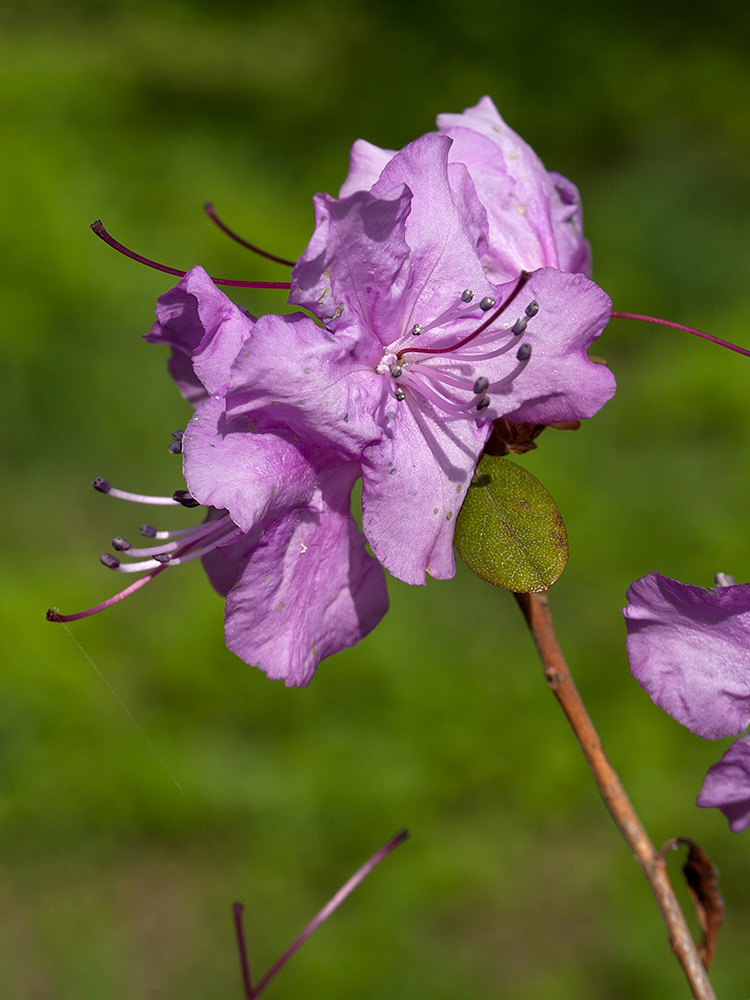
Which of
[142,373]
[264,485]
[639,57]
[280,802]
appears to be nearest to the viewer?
[264,485]

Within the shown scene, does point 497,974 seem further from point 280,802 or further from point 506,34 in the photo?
point 506,34

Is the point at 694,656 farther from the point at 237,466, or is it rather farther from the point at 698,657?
the point at 237,466

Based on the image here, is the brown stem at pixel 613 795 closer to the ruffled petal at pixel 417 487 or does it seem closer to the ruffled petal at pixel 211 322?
the ruffled petal at pixel 417 487

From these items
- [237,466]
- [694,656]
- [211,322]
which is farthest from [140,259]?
[694,656]

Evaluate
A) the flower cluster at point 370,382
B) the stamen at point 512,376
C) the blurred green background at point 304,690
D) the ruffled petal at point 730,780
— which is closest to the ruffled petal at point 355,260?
the flower cluster at point 370,382

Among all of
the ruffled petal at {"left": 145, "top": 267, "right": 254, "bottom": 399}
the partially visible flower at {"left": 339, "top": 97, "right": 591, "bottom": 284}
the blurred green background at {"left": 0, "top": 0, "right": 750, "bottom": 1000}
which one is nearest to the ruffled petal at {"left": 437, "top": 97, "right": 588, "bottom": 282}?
the partially visible flower at {"left": 339, "top": 97, "right": 591, "bottom": 284}

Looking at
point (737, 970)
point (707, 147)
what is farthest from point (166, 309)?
point (707, 147)

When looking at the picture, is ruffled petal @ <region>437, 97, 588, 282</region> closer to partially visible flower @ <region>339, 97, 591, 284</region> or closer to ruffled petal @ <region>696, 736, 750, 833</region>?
partially visible flower @ <region>339, 97, 591, 284</region>
